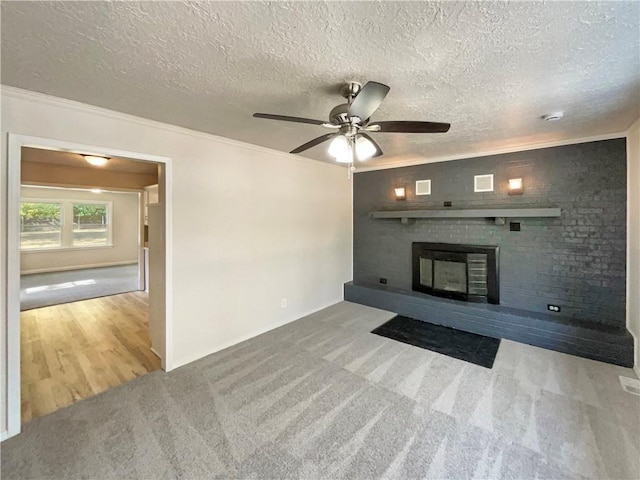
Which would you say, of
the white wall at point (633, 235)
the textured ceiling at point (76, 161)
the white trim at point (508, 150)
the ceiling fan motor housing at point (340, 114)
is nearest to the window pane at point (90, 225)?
the textured ceiling at point (76, 161)

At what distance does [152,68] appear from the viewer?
172cm

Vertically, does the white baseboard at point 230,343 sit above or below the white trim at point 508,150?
below

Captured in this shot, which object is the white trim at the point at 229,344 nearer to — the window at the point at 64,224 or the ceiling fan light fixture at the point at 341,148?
the ceiling fan light fixture at the point at 341,148

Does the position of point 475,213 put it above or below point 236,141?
below

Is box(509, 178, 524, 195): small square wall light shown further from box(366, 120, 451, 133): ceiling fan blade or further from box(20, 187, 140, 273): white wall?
box(20, 187, 140, 273): white wall

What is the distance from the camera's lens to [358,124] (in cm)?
182

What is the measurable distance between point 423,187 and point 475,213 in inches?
37.5

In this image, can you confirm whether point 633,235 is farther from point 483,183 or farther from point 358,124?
point 358,124

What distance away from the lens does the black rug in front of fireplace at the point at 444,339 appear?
10.2 ft

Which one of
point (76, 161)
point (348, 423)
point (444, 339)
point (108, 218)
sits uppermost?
point (76, 161)

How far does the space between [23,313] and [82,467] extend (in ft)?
14.2

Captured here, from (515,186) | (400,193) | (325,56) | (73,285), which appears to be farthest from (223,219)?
(73,285)

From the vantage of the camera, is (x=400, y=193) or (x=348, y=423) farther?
(x=400, y=193)

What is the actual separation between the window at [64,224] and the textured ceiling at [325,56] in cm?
824
